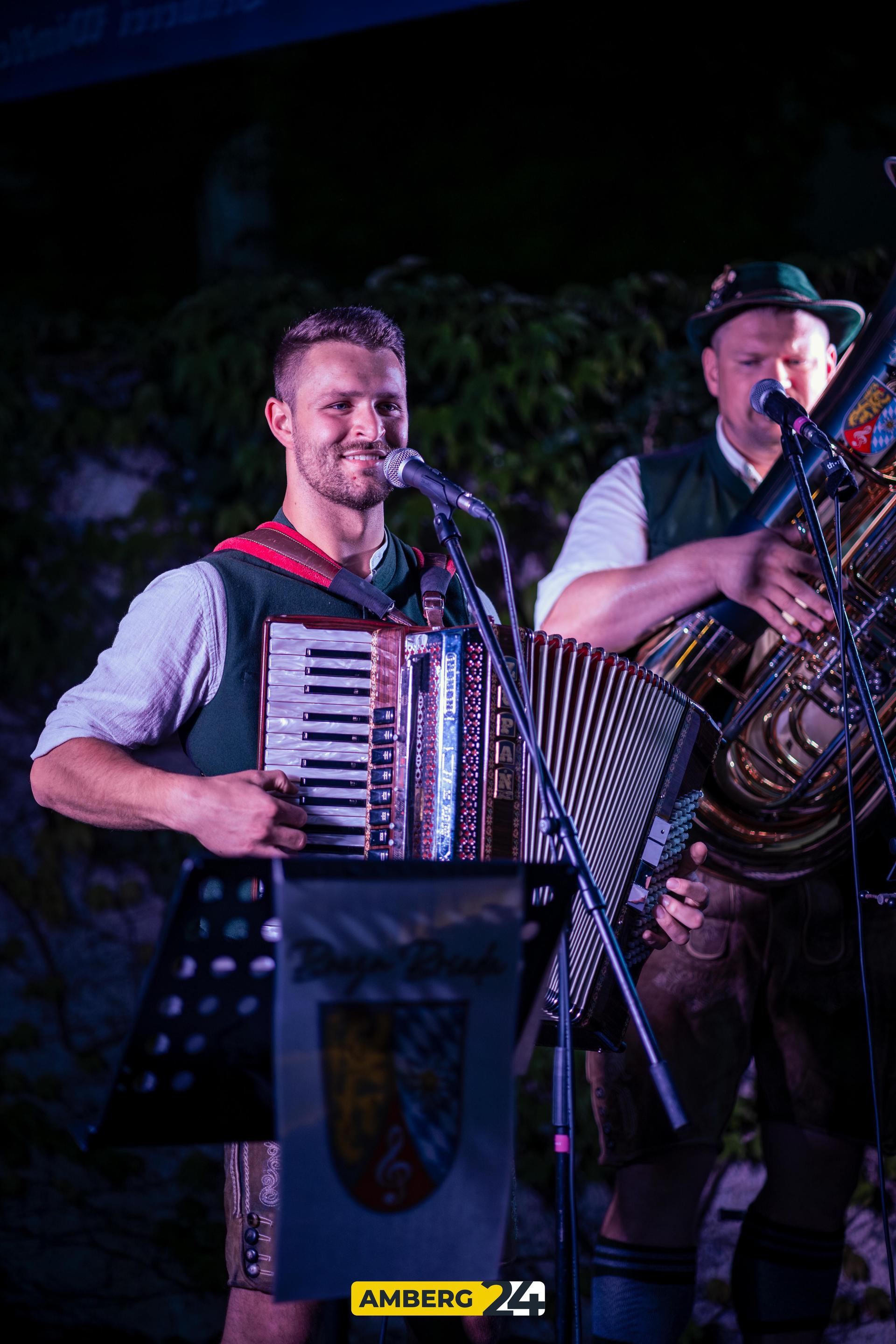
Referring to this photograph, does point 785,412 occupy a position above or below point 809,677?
above

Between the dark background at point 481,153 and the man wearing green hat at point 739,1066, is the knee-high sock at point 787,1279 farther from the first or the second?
the dark background at point 481,153

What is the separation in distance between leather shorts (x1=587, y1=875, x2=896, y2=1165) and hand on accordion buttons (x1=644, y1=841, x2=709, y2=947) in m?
0.50

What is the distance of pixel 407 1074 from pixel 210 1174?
2.79 metres

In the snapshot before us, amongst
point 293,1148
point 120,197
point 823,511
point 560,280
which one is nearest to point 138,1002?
point 293,1148

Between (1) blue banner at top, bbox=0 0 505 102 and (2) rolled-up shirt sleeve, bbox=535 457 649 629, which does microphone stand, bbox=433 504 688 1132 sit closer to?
(2) rolled-up shirt sleeve, bbox=535 457 649 629

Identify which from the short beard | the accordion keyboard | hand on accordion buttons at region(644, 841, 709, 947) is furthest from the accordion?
the short beard

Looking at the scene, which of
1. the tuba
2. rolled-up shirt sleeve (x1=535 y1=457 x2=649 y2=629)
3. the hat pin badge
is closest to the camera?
the tuba

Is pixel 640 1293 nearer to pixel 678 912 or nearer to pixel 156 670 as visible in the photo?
pixel 678 912

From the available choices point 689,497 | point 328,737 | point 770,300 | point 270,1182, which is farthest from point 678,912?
point 770,300

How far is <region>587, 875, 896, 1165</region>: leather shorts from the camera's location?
110 inches

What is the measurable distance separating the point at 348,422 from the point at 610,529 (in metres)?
0.91

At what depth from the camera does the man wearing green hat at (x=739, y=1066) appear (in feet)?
8.88

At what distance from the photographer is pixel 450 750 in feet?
6.44

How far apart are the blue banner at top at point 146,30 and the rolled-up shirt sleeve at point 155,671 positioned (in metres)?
2.76
